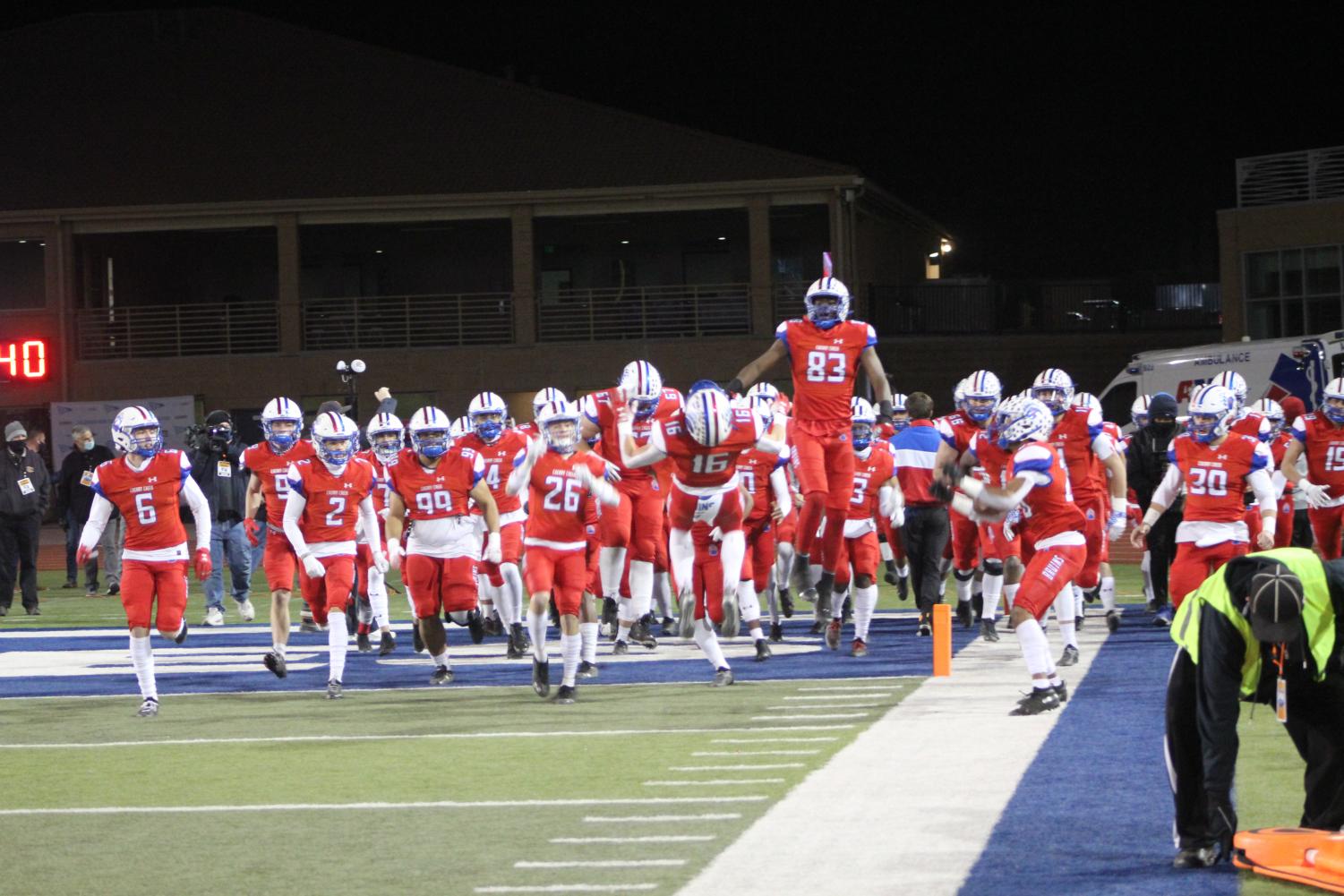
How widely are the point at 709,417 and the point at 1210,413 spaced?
12.4 ft

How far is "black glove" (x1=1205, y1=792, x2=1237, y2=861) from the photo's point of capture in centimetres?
671

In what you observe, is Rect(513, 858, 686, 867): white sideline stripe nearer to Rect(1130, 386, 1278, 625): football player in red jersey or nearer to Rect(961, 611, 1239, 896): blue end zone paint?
Rect(961, 611, 1239, 896): blue end zone paint

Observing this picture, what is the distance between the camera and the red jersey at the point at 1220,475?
1320 centimetres

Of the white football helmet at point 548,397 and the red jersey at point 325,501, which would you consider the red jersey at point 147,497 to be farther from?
the white football helmet at point 548,397

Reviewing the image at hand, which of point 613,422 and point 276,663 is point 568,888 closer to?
point 276,663

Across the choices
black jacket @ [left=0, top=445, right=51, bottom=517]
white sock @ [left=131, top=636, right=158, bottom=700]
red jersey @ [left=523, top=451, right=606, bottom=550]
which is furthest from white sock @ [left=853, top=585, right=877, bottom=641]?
black jacket @ [left=0, top=445, right=51, bottom=517]

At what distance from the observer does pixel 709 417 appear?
1256 cm

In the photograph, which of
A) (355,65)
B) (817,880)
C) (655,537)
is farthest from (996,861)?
(355,65)

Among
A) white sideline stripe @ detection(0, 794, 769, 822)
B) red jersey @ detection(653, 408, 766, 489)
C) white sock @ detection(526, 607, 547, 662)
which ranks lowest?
white sideline stripe @ detection(0, 794, 769, 822)

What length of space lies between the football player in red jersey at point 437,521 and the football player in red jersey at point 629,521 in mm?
1060

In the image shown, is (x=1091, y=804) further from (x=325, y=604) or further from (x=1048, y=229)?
(x=1048, y=229)

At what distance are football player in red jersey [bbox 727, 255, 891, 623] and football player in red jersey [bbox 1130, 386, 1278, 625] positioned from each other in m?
2.30

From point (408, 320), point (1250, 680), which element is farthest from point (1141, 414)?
point (408, 320)

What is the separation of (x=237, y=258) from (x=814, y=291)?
31557 mm
